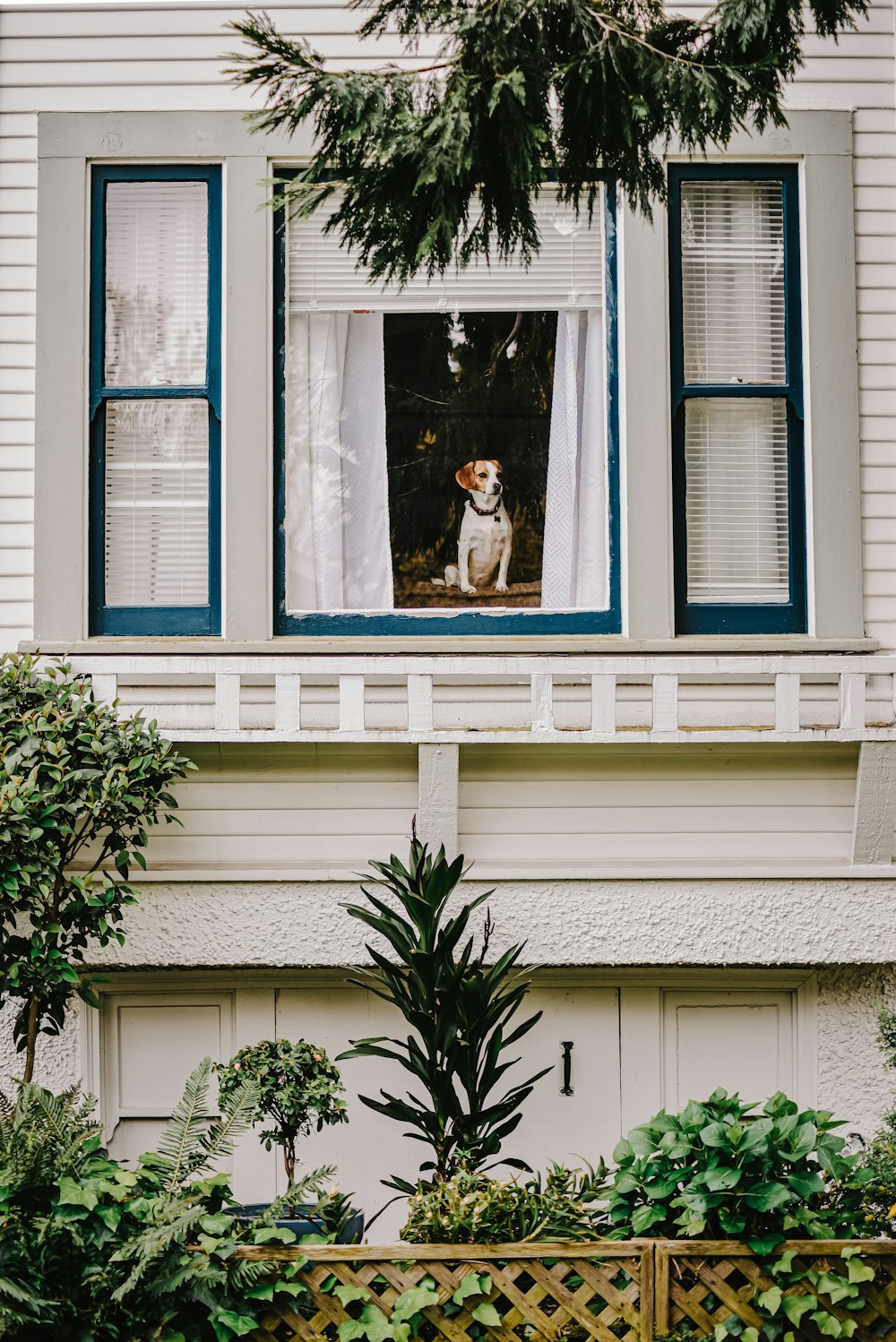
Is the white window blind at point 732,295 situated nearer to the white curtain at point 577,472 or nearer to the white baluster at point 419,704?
the white curtain at point 577,472

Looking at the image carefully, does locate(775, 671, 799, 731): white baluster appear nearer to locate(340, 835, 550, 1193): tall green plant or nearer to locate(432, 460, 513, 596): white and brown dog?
locate(432, 460, 513, 596): white and brown dog

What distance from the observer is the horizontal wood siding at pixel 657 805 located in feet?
19.2

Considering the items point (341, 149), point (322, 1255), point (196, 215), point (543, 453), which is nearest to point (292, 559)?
point (543, 453)

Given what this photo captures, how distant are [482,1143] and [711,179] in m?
4.37

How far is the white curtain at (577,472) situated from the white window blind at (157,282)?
1681 millimetres

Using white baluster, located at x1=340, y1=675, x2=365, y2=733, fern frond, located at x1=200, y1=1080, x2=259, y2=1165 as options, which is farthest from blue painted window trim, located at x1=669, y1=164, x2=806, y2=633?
fern frond, located at x1=200, y1=1080, x2=259, y2=1165

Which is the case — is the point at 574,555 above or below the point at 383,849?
above

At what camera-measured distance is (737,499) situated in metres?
6.07

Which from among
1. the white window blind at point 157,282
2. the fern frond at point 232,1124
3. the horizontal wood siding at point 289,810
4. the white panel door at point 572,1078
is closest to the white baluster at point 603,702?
the horizontal wood siding at point 289,810

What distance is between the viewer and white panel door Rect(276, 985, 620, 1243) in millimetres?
5789

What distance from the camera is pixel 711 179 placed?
19.8ft

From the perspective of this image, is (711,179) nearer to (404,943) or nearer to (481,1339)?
(404,943)

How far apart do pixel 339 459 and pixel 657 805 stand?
2.17 metres

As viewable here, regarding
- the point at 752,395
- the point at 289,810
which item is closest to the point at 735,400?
Result: the point at 752,395
